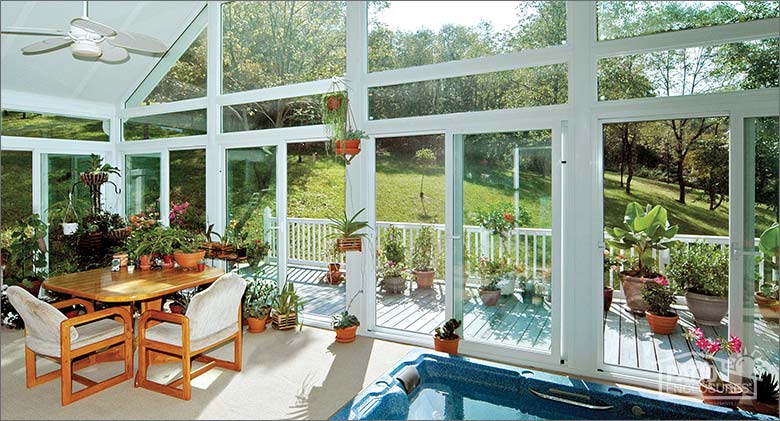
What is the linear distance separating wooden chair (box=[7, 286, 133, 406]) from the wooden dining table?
13cm

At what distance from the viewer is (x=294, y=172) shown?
16.7 feet

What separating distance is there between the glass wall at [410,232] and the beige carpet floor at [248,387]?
18.0 inches

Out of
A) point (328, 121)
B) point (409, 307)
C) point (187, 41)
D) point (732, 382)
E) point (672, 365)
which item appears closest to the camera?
point (732, 382)

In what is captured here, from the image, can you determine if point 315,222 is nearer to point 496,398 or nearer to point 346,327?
point 346,327

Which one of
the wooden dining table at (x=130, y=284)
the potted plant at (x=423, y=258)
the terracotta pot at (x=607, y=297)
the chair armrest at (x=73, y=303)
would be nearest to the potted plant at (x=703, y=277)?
Answer: the terracotta pot at (x=607, y=297)

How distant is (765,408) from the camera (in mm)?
2949

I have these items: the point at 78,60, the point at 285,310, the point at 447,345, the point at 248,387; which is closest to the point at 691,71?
the point at 447,345

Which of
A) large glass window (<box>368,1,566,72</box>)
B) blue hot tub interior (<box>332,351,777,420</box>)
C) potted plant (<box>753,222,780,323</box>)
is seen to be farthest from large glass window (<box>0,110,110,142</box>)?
potted plant (<box>753,222,780,323</box>)

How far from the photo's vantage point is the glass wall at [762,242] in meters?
3.08

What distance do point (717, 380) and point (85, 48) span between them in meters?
4.83

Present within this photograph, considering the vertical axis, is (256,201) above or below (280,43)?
below

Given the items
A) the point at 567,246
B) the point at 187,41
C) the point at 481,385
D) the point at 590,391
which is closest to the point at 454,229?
the point at 567,246

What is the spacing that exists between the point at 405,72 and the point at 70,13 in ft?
11.0

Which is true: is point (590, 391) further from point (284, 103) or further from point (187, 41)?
point (187, 41)
